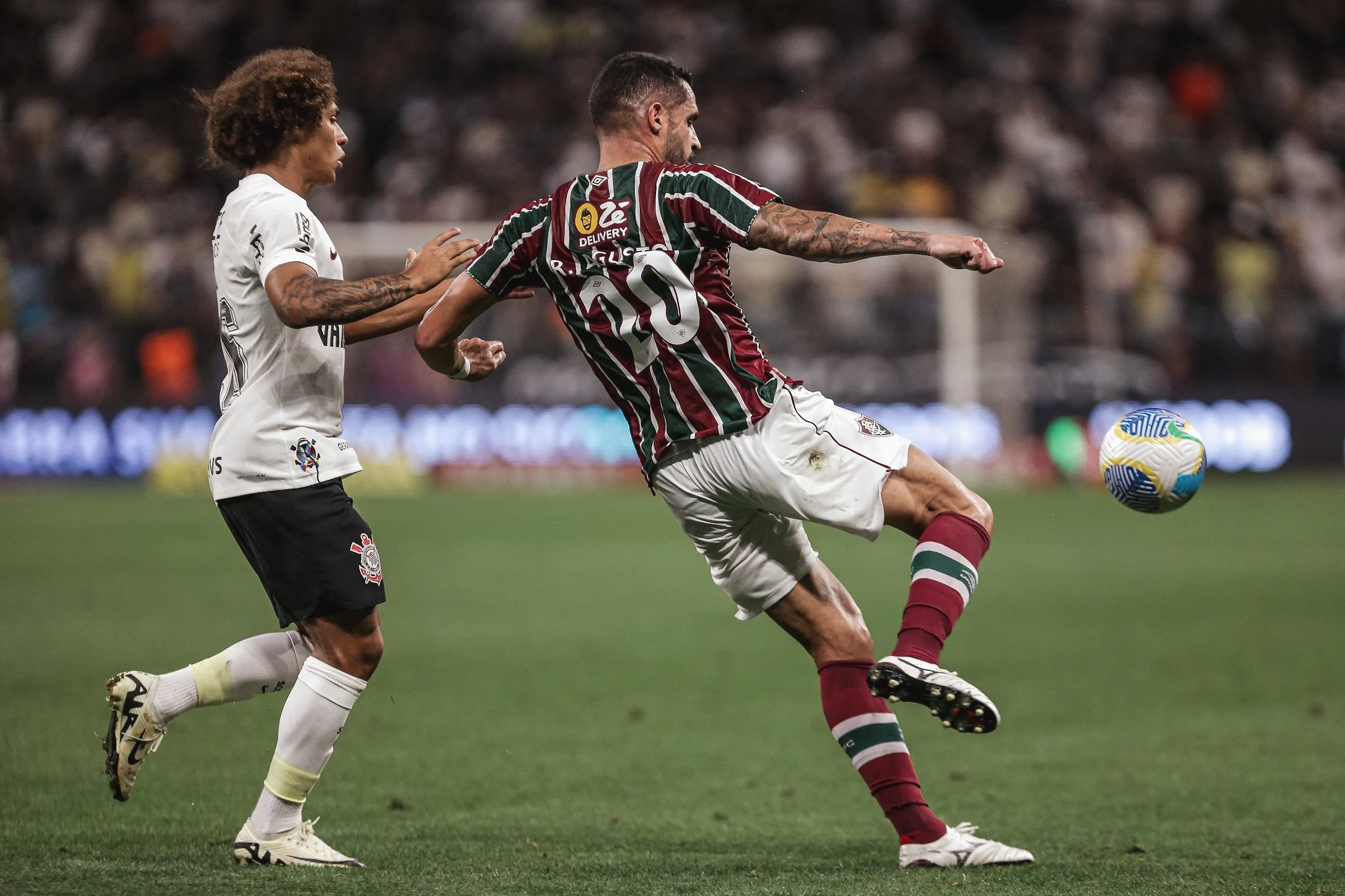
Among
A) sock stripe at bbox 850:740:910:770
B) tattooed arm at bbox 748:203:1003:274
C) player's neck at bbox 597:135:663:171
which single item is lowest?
sock stripe at bbox 850:740:910:770

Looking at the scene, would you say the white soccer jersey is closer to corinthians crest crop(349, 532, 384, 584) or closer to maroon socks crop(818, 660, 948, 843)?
corinthians crest crop(349, 532, 384, 584)

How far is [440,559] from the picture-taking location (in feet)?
42.7

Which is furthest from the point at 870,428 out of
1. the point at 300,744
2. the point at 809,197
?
the point at 809,197

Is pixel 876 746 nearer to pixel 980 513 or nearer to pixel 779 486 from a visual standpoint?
pixel 980 513

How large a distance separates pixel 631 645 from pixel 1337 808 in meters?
4.72

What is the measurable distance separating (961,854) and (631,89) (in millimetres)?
2411

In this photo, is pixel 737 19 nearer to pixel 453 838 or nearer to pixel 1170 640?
pixel 1170 640

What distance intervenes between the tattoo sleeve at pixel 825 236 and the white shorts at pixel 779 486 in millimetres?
481

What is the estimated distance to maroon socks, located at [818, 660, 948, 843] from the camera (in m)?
4.62

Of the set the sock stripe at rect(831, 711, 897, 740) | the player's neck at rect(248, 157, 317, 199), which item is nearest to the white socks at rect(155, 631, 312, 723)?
the player's neck at rect(248, 157, 317, 199)

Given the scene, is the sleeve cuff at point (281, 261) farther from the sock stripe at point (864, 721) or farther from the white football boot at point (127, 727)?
the sock stripe at point (864, 721)

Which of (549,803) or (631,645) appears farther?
(631,645)

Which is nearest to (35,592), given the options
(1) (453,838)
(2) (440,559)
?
(2) (440,559)

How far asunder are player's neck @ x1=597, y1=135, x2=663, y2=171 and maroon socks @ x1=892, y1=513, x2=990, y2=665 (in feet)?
4.43
